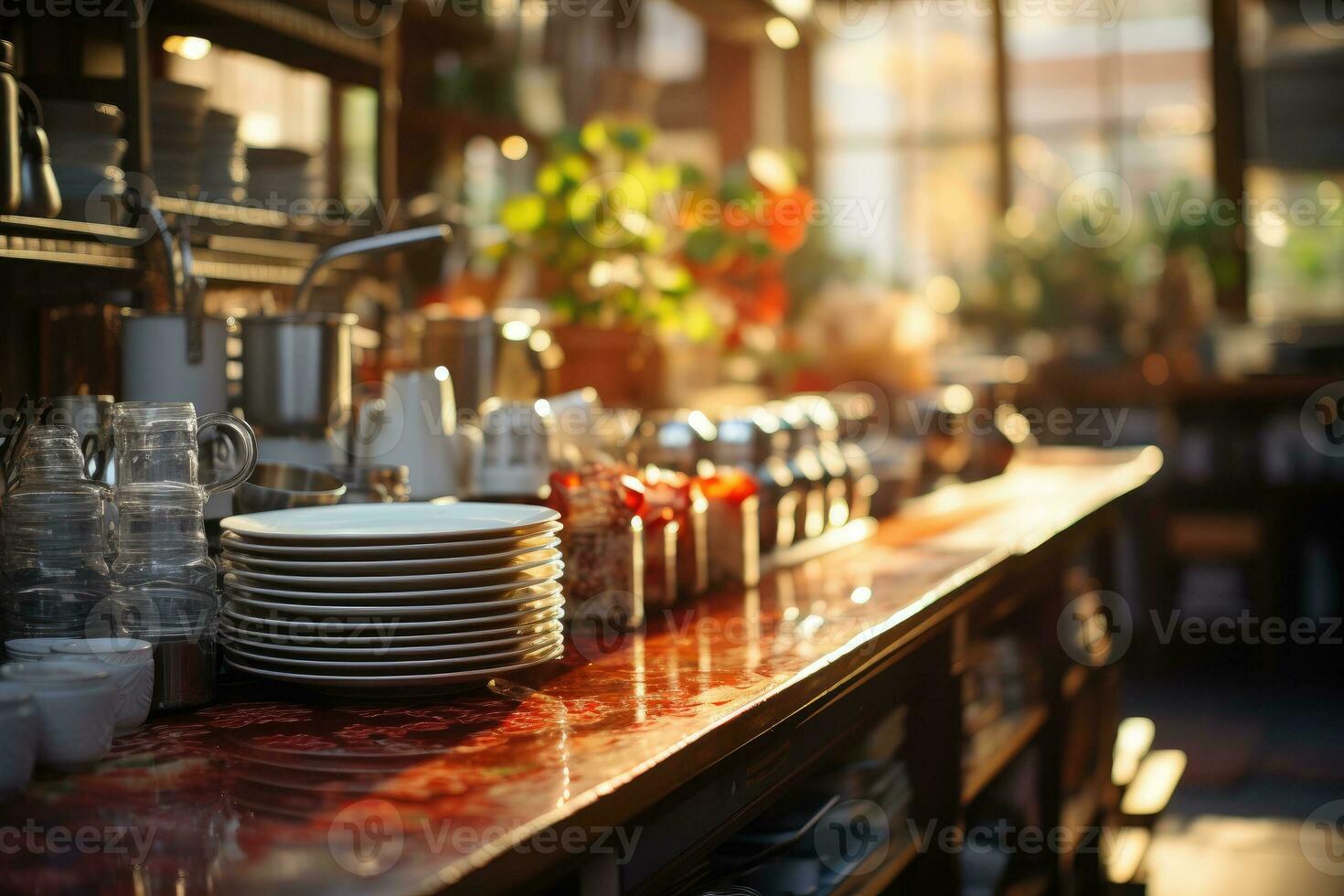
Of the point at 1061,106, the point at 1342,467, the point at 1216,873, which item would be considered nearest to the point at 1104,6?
the point at 1061,106

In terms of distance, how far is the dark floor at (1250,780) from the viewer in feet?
10.4

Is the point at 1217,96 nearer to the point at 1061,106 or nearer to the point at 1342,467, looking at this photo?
the point at 1061,106

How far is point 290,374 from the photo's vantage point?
1559 millimetres

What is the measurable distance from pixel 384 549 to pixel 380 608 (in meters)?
0.05

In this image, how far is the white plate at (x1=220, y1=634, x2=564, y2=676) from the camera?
3.60 feet

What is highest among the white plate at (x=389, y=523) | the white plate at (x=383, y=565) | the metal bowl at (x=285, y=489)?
the metal bowl at (x=285, y=489)

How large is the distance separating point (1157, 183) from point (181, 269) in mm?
5289

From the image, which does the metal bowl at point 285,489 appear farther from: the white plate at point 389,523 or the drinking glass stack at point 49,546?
the drinking glass stack at point 49,546

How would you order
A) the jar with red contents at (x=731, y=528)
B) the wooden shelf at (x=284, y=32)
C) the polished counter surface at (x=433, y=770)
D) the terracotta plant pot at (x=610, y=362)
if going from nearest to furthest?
the polished counter surface at (x=433, y=770)
the jar with red contents at (x=731, y=528)
the wooden shelf at (x=284, y=32)
the terracotta plant pot at (x=610, y=362)

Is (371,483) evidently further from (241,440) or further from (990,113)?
(990,113)

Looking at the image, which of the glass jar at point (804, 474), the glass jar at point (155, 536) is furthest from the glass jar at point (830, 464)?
the glass jar at point (155, 536)

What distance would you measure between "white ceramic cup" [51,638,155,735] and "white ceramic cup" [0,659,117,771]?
5 cm

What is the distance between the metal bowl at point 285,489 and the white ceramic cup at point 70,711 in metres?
0.43

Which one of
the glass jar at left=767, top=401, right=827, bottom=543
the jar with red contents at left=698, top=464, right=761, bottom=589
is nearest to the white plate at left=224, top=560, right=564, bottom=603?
the jar with red contents at left=698, top=464, right=761, bottom=589
